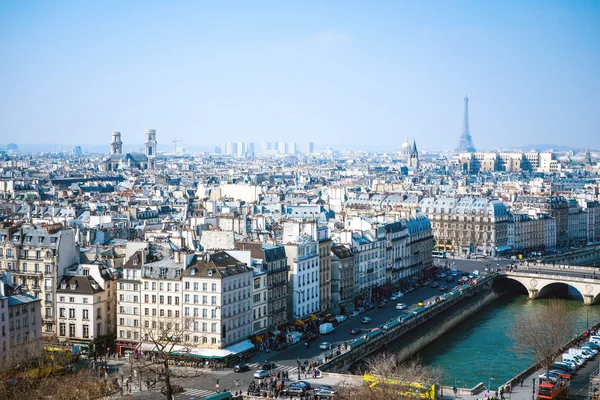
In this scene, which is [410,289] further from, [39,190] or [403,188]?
[39,190]

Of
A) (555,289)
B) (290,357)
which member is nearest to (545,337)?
(290,357)

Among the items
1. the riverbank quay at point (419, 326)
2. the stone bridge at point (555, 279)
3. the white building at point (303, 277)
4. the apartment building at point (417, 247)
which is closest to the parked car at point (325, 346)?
the riverbank quay at point (419, 326)

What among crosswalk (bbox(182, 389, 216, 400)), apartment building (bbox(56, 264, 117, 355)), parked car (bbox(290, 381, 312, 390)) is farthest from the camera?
apartment building (bbox(56, 264, 117, 355))

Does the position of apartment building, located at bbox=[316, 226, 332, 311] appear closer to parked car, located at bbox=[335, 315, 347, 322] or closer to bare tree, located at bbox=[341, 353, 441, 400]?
parked car, located at bbox=[335, 315, 347, 322]

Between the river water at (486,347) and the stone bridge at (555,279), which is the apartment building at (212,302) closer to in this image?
the river water at (486,347)

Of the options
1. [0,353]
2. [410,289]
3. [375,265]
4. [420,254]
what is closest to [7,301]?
[0,353]

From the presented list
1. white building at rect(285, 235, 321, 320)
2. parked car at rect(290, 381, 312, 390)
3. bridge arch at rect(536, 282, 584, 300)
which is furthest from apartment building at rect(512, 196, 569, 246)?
parked car at rect(290, 381, 312, 390)

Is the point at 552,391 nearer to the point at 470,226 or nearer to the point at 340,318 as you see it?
the point at 340,318
